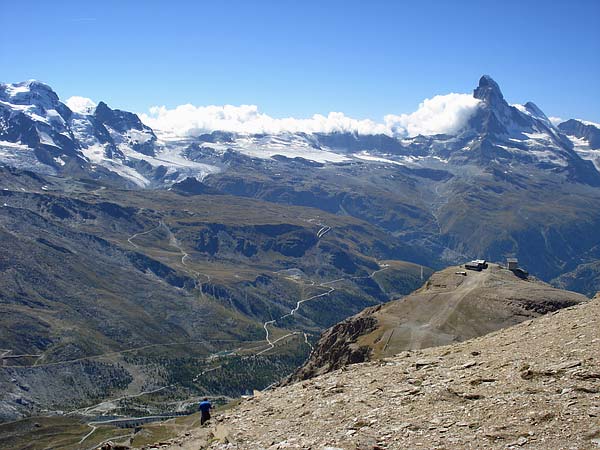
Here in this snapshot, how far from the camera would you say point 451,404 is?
1196 inches

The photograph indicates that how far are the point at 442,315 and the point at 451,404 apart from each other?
284 feet

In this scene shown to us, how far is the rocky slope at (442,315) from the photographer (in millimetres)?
104750

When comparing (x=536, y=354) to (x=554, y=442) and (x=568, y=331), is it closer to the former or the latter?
(x=568, y=331)

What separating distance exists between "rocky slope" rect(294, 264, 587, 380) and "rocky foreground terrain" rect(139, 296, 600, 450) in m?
61.8

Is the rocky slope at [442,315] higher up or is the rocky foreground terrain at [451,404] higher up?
the rocky foreground terrain at [451,404]

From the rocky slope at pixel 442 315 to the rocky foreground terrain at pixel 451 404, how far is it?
203 ft

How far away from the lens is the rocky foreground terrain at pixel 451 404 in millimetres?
25844

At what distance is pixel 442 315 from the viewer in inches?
4520

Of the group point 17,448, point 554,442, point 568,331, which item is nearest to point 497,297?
point 568,331

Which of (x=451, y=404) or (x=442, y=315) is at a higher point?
(x=451, y=404)

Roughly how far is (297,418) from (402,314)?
308 ft

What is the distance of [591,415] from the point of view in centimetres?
2522

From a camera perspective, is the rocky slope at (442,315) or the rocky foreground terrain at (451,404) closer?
the rocky foreground terrain at (451,404)

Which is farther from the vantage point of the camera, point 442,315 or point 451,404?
point 442,315
